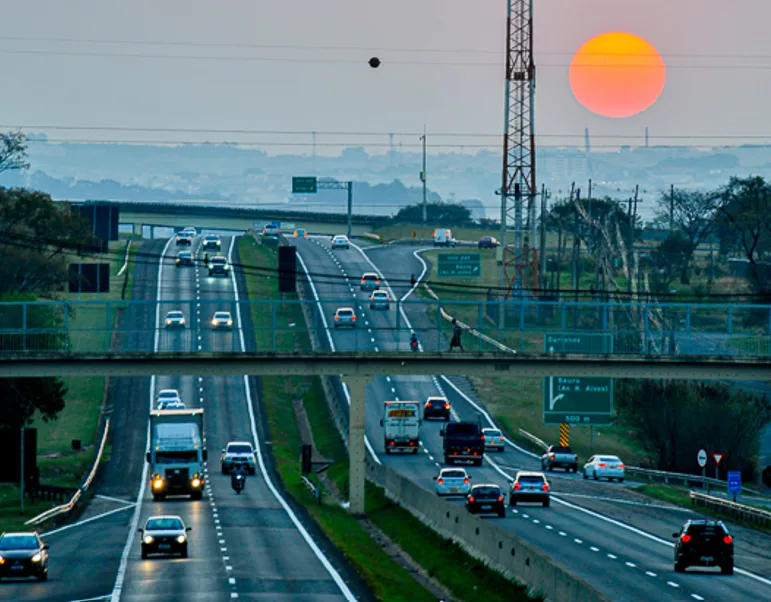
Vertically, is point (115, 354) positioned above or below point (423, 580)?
above

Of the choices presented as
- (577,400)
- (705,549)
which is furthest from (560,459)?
(705,549)

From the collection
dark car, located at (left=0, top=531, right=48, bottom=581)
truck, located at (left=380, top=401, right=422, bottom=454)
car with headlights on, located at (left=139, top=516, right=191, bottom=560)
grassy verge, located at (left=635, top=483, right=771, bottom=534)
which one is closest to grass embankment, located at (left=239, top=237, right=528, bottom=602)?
truck, located at (left=380, top=401, right=422, bottom=454)

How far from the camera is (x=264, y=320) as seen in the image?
140 metres

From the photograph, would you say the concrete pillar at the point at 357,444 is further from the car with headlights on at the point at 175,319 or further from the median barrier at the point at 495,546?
the car with headlights on at the point at 175,319

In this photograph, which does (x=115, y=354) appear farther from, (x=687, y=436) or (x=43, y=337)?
(x=687, y=436)

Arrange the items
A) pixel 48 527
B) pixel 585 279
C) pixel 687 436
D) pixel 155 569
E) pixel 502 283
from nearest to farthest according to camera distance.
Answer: pixel 155 569
pixel 48 527
pixel 687 436
pixel 502 283
pixel 585 279

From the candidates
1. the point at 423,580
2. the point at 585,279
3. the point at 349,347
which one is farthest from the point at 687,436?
the point at 585,279

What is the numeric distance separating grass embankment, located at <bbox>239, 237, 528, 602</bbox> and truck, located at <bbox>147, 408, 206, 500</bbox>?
5619 mm

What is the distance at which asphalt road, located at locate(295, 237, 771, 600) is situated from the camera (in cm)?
4316

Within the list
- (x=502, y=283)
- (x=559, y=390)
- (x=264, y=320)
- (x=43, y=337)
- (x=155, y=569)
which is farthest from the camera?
(x=264, y=320)

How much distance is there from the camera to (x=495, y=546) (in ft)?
150

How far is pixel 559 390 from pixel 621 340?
28.1m

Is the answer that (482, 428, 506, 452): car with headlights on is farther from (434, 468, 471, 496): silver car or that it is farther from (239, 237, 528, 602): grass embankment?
(434, 468, 471, 496): silver car

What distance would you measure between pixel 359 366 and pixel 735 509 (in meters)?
18.6
